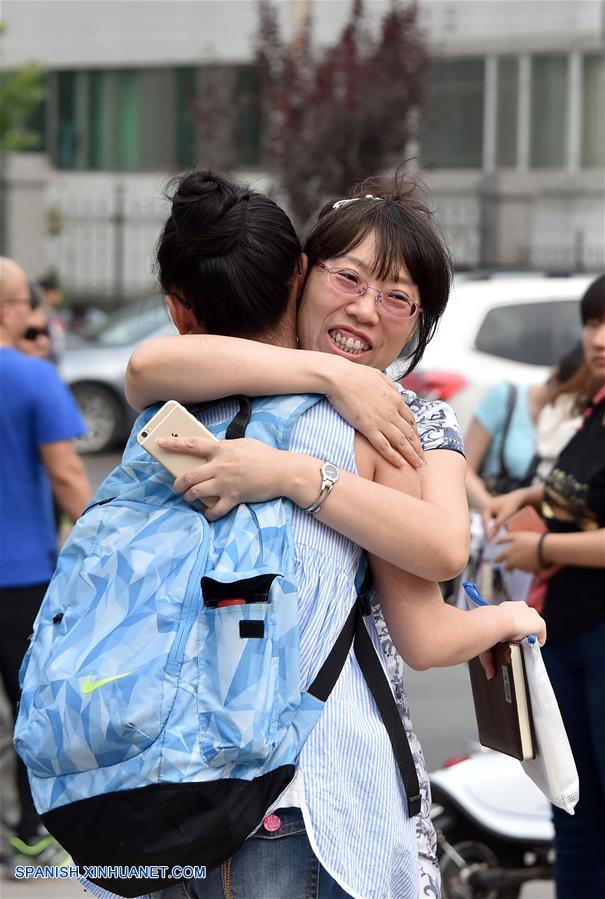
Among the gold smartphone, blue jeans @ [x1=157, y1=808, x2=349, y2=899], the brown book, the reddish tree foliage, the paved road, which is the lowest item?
Answer: the paved road

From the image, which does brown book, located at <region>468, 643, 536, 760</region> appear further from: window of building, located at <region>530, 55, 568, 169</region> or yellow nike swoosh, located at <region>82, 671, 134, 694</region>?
window of building, located at <region>530, 55, 568, 169</region>

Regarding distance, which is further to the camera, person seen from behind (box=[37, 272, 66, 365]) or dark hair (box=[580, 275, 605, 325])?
person seen from behind (box=[37, 272, 66, 365])

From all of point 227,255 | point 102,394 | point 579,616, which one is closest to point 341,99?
point 102,394

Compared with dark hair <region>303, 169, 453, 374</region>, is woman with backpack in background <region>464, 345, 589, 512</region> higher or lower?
lower

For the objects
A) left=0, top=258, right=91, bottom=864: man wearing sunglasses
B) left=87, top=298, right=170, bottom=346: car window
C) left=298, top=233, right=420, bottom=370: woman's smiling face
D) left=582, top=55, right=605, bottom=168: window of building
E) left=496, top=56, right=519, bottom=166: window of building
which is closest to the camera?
left=298, top=233, right=420, bottom=370: woman's smiling face

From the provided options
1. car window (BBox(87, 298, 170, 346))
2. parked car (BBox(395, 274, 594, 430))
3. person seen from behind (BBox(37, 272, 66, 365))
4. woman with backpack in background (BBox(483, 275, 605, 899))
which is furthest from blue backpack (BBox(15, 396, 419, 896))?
car window (BBox(87, 298, 170, 346))

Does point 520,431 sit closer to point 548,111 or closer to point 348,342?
point 348,342

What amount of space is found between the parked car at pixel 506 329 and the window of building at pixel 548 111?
1400 centimetres

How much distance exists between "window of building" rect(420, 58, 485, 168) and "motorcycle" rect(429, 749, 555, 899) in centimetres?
1979

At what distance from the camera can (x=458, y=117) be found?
23297 mm

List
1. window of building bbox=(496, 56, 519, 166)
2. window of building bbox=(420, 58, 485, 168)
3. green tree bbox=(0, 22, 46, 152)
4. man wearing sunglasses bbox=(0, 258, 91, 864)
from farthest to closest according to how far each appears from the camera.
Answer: green tree bbox=(0, 22, 46, 152) < window of building bbox=(420, 58, 485, 168) < window of building bbox=(496, 56, 519, 166) < man wearing sunglasses bbox=(0, 258, 91, 864)

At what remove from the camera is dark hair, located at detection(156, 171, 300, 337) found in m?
1.99

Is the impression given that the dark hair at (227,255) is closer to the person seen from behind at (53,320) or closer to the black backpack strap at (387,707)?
the black backpack strap at (387,707)

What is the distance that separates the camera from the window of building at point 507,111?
22812 millimetres
